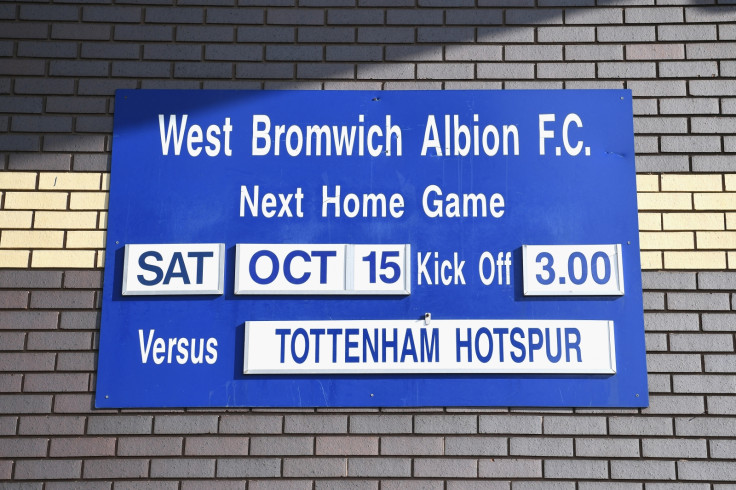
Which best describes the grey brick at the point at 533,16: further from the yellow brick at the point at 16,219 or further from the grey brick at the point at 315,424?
the yellow brick at the point at 16,219

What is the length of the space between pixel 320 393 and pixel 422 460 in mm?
569

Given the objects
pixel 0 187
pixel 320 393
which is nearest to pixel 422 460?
pixel 320 393

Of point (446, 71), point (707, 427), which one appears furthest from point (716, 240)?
point (446, 71)

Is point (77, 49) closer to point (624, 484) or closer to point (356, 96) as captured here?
point (356, 96)

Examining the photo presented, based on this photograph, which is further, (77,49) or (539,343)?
(77,49)

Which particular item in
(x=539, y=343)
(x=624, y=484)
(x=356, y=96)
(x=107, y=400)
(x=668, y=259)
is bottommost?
(x=624, y=484)

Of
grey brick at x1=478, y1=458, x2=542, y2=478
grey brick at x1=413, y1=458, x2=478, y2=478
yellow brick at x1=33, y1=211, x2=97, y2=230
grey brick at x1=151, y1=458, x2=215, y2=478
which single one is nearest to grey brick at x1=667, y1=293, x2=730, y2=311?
grey brick at x1=478, y1=458, x2=542, y2=478

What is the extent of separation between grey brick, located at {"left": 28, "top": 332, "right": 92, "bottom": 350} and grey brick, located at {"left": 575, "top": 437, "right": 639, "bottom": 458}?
2397 mm

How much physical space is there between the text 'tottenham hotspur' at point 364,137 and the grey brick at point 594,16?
1.80ft

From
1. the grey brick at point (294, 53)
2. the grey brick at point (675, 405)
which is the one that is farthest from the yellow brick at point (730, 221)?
the grey brick at point (294, 53)

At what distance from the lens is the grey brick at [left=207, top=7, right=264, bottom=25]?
4312 millimetres

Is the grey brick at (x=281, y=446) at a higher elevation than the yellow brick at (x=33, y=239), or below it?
below

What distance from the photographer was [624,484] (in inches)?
148

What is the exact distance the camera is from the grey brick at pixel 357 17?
169 inches
